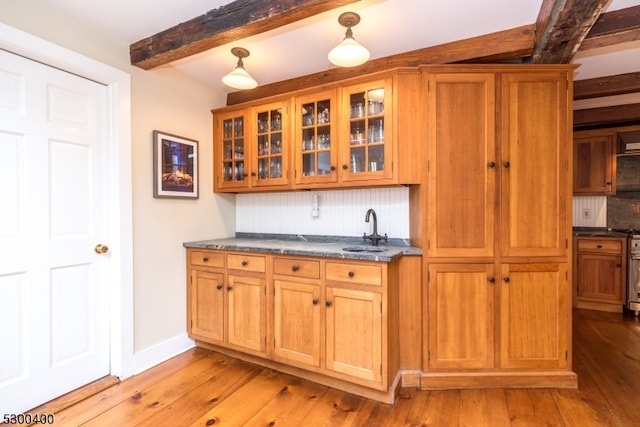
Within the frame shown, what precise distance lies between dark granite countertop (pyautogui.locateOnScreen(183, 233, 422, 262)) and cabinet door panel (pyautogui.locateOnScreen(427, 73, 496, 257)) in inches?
11.0

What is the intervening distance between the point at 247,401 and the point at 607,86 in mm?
3781

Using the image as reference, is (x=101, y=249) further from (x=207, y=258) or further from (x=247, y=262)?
(x=247, y=262)

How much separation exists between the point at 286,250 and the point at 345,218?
742 mm

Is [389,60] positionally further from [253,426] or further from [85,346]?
[85,346]

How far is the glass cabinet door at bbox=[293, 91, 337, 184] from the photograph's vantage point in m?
2.38

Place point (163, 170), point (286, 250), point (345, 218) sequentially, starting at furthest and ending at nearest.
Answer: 1. point (345, 218)
2. point (163, 170)
3. point (286, 250)

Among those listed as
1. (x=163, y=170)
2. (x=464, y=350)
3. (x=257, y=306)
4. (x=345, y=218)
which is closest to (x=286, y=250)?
(x=257, y=306)

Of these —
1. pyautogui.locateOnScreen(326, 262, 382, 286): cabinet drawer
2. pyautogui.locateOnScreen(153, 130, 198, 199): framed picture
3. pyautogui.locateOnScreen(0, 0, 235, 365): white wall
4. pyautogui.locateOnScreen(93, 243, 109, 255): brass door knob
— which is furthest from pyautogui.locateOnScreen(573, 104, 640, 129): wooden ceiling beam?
pyautogui.locateOnScreen(93, 243, 109, 255): brass door knob

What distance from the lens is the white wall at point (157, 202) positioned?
7.12 ft

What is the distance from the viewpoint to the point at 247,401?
1941 mm

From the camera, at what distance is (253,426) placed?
1711 mm

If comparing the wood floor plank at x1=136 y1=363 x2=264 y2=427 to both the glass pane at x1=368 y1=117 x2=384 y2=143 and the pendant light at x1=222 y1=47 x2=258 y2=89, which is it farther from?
the pendant light at x1=222 y1=47 x2=258 y2=89

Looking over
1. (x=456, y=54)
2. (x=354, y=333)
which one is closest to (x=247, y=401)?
(x=354, y=333)

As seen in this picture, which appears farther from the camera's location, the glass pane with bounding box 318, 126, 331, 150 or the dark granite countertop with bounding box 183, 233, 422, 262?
the glass pane with bounding box 318, 126, 331, 150
